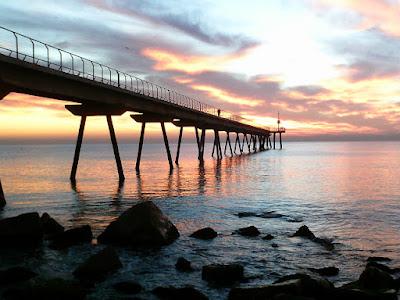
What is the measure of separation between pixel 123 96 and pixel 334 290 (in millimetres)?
31154

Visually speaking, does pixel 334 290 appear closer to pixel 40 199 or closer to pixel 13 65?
pixel 13 65

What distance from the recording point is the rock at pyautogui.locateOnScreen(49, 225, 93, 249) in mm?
15344

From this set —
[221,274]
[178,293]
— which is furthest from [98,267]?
[221,274]

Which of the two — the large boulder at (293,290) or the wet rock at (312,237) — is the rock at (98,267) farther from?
the wet rock at (312,237)

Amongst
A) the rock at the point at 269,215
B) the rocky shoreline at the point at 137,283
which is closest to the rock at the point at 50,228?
the rocky shoreline at the point at 137,283

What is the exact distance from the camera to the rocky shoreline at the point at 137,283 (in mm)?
9781

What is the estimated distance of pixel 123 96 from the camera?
38.3 metres

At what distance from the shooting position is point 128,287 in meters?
11.1

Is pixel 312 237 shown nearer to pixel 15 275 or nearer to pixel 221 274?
pixel 221 274

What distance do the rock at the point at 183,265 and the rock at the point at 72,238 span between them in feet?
14.9

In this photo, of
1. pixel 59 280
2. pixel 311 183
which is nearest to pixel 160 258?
pixel 59 280

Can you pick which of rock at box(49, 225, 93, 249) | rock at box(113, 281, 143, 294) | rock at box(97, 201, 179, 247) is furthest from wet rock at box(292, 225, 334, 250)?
rock at box(49, 225, 93, 249)

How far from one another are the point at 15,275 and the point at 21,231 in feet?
13.3

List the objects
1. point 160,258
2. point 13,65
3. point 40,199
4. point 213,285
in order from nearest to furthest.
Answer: point 213,285 → point 160,258 → point 13,65 → point 40,199
